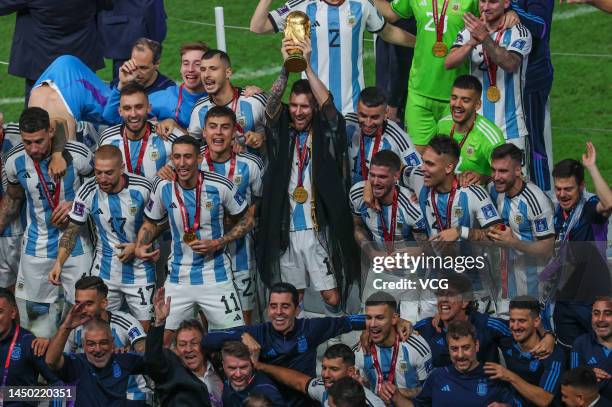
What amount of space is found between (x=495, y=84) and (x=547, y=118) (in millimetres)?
1219

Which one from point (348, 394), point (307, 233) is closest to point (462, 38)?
point (307, 233)

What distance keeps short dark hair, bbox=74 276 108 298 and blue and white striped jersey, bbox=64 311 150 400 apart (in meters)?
0.30

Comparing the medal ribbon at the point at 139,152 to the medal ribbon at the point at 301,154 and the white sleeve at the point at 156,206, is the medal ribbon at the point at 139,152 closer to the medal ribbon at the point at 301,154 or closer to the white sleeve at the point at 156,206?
the white sleeve at the point at 156,206

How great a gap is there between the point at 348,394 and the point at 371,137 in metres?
2.00

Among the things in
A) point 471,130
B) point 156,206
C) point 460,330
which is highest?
point 471,130

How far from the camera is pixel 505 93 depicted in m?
11.8

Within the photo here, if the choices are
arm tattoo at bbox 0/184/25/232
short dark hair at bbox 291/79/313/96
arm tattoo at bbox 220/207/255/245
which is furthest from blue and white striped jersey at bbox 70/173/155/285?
short dark hair at bbox 291/79/313/96

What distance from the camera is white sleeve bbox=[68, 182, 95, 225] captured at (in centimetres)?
1125

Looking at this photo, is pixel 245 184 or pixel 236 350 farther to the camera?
pixel 245 184

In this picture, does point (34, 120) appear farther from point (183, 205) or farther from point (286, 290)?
point (286, 290)

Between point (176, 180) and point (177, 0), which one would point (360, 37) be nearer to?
point (176, 180)

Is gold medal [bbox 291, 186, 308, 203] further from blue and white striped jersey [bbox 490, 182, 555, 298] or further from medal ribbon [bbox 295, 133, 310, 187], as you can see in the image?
blue and white striped jersey [bbox 490, 182, 555, 298]

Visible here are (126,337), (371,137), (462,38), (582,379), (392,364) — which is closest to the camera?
(582,379)

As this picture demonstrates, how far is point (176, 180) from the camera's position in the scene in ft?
36.1
